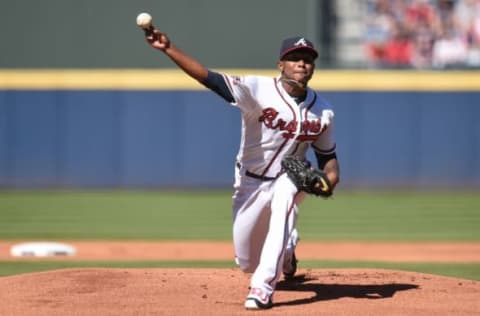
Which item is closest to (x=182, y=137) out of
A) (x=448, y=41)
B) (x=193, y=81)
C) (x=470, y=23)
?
(x=193, y=81)

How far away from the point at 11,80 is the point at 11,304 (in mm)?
11662

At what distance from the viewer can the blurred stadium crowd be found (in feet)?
57.8

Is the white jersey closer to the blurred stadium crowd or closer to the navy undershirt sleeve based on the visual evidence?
the navy undershirt sleeve

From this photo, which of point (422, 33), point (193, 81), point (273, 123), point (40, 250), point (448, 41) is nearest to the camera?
point (273, 123)

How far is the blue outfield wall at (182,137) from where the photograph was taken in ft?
56.5

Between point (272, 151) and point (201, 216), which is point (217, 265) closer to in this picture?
point (272, 151)

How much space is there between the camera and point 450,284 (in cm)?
692

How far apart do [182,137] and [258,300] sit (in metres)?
11.8

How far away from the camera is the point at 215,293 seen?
20.9ft

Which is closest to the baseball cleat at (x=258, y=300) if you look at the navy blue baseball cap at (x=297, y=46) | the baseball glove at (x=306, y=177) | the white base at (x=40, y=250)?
the baseball glove at (x=306, y=177)

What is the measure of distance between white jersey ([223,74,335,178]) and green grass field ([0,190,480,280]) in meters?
3.02

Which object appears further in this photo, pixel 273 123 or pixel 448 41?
pixel 448 41

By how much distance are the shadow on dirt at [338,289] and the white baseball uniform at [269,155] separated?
1.41 feet

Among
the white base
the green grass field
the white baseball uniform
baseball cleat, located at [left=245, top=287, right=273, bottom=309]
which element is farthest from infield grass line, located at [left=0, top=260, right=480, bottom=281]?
baseball cleat, located at [left=245, top=287, right=273, bottom=309]
